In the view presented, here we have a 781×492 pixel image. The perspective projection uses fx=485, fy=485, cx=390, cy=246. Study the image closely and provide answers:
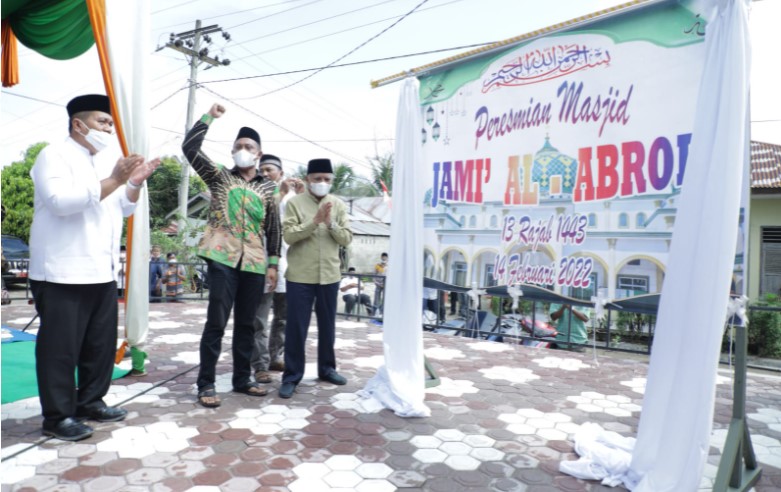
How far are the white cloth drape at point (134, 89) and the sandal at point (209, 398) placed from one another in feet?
2.55

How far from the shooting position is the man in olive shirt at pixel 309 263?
11.9 ft

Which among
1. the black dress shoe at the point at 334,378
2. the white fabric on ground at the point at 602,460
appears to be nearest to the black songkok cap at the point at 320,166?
the black dress shoe at the point at 334,378

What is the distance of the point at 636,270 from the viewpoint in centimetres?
282

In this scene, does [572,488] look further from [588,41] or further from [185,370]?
[185,370]

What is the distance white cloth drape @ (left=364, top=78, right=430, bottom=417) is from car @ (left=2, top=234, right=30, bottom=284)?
34.0ft

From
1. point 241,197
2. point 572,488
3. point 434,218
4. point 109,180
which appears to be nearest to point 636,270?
point 572,488

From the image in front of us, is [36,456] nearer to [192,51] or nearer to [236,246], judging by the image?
[236,246]

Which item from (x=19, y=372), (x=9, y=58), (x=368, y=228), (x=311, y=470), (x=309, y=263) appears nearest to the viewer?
(x=311, y=470)

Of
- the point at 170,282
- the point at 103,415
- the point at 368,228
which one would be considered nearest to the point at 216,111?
the point at 103,415

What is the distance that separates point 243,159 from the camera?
3.47 metres

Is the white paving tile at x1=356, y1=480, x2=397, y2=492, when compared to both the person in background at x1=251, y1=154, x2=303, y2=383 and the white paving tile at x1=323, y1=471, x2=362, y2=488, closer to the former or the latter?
the white paving tile at x1=323, y1=471, x2=362, y2=488

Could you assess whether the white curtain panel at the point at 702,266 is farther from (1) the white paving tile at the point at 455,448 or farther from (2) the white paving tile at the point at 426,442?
(2) the white paving tile at the point at 426,442

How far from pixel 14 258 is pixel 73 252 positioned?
13714 mm

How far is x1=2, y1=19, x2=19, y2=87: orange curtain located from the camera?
448 cm
